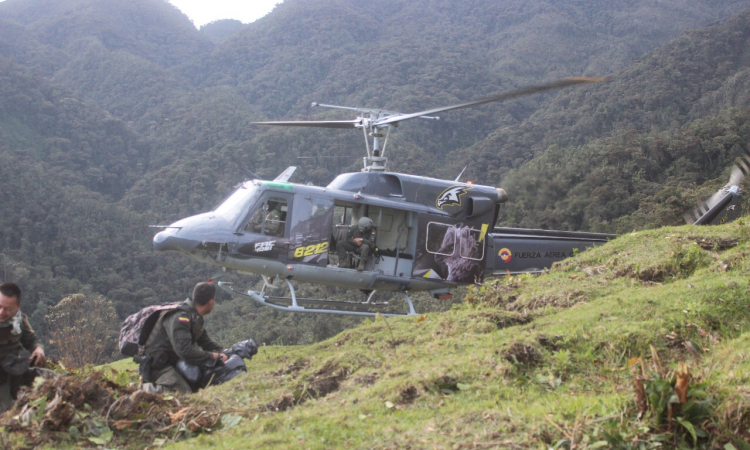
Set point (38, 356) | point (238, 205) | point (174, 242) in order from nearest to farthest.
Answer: point (38, 356), point (174, 242), point (238, 205)

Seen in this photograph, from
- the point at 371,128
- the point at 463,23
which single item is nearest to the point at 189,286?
the point at 371,128

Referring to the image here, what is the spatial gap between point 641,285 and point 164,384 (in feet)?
14.6

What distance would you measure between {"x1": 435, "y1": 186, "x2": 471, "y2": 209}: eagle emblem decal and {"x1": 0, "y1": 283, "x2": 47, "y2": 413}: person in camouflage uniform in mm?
6858

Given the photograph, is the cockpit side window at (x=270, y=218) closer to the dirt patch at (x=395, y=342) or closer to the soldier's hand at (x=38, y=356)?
the dirt patch at (x=395, y=342)

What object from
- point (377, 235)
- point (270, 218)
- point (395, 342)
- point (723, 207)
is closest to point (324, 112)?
point (377, 235)

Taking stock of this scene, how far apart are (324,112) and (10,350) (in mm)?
59086

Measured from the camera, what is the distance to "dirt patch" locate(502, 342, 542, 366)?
14.2 ft

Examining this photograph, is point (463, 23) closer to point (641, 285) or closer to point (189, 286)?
point (189, 286)

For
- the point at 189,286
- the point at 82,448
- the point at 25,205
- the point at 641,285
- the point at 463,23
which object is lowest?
the point at 189,286

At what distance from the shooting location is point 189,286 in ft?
120

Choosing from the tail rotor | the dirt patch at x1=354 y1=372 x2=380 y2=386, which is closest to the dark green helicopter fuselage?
the tail rotor

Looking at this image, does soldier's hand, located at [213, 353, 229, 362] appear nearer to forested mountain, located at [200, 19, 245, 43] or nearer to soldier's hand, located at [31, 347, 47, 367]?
soldier's hand, located at [31, 347, 47, 367]

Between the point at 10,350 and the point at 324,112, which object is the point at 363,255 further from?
the point at 324,112

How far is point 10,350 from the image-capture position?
5.02 metres
